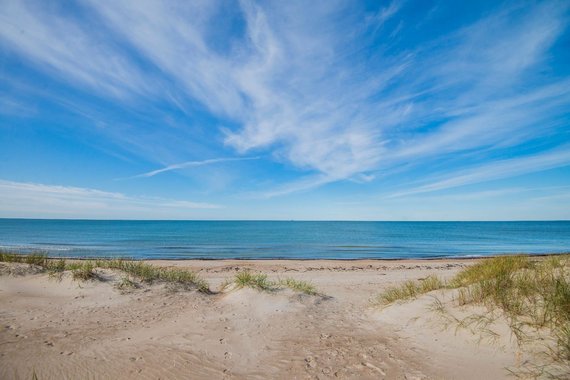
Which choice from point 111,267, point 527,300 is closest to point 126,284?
point 111,267

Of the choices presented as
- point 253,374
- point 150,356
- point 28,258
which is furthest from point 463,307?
point 28,258

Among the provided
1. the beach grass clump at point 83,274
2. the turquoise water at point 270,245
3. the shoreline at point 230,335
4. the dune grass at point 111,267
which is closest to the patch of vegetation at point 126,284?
the shoreline at point 230,335

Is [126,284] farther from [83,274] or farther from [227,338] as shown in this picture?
[227,338]

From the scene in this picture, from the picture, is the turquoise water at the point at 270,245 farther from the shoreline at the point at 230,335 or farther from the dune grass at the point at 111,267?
the shoreline at the point at 230,335

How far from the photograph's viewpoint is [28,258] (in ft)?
33.0

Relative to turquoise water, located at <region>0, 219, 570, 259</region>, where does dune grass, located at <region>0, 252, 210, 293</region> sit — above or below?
above

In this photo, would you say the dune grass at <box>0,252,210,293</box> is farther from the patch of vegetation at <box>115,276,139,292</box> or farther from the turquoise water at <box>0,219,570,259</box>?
the turquoise water at <box>0,219,570,259</box>

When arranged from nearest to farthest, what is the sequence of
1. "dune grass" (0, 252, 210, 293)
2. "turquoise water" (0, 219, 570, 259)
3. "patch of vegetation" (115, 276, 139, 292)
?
1. "patch of vegetation" (115, 276, 139, 292)
2. "dune grass" (0, 252, 210, 293)
3. "turquoise water" (0, 219, 570, 259)

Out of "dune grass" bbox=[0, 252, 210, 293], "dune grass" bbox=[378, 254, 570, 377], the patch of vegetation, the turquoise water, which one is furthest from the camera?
the turquoise water

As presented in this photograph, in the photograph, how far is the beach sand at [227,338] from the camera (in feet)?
14.0

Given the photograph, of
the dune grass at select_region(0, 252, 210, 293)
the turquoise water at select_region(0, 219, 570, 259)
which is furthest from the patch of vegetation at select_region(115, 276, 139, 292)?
the turquoise water at select_region(0, 219, 570, 259)

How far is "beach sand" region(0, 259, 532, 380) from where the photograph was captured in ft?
14.0

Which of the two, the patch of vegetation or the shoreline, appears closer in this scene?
the shoreline

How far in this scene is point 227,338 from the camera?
18.1ft
